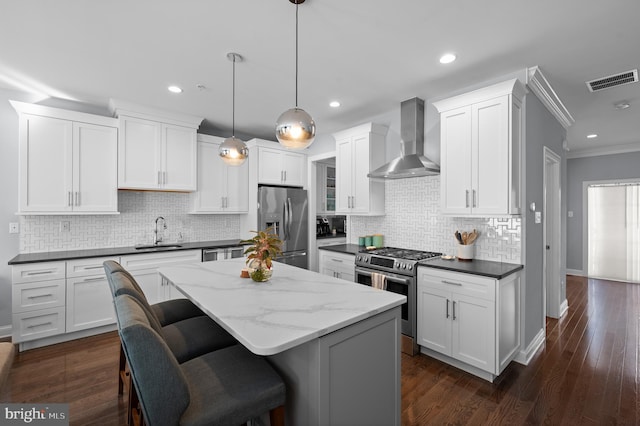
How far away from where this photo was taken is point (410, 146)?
3.58 m

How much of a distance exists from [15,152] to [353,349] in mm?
4205

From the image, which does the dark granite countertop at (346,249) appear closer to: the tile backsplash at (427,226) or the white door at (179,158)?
the tile backsplash at (427,226)

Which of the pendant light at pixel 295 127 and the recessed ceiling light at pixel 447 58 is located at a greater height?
the recessed ceiling light at pixel 447 58

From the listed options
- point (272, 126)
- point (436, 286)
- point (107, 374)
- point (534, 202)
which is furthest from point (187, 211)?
point (534, 202)

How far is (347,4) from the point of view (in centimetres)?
191

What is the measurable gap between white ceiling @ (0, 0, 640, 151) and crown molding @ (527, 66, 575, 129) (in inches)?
3.2

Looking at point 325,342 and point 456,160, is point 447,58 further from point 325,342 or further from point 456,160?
point 325,342

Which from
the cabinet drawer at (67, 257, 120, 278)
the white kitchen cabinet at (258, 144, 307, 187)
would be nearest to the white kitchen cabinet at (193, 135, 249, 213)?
the white kitchen cabinet at (258, 144, 307, 187)

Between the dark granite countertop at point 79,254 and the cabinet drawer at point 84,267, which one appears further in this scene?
the cabinet drawer at point 84,267

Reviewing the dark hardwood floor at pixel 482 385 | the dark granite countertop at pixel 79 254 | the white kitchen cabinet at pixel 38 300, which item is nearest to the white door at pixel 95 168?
the dark granite countertop at pixel 79 254

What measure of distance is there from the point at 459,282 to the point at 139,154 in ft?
12.8

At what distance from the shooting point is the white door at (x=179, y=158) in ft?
12.9

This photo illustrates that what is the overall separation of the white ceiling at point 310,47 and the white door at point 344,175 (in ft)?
2.32

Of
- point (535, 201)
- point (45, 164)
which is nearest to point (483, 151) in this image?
point (535, 201)
